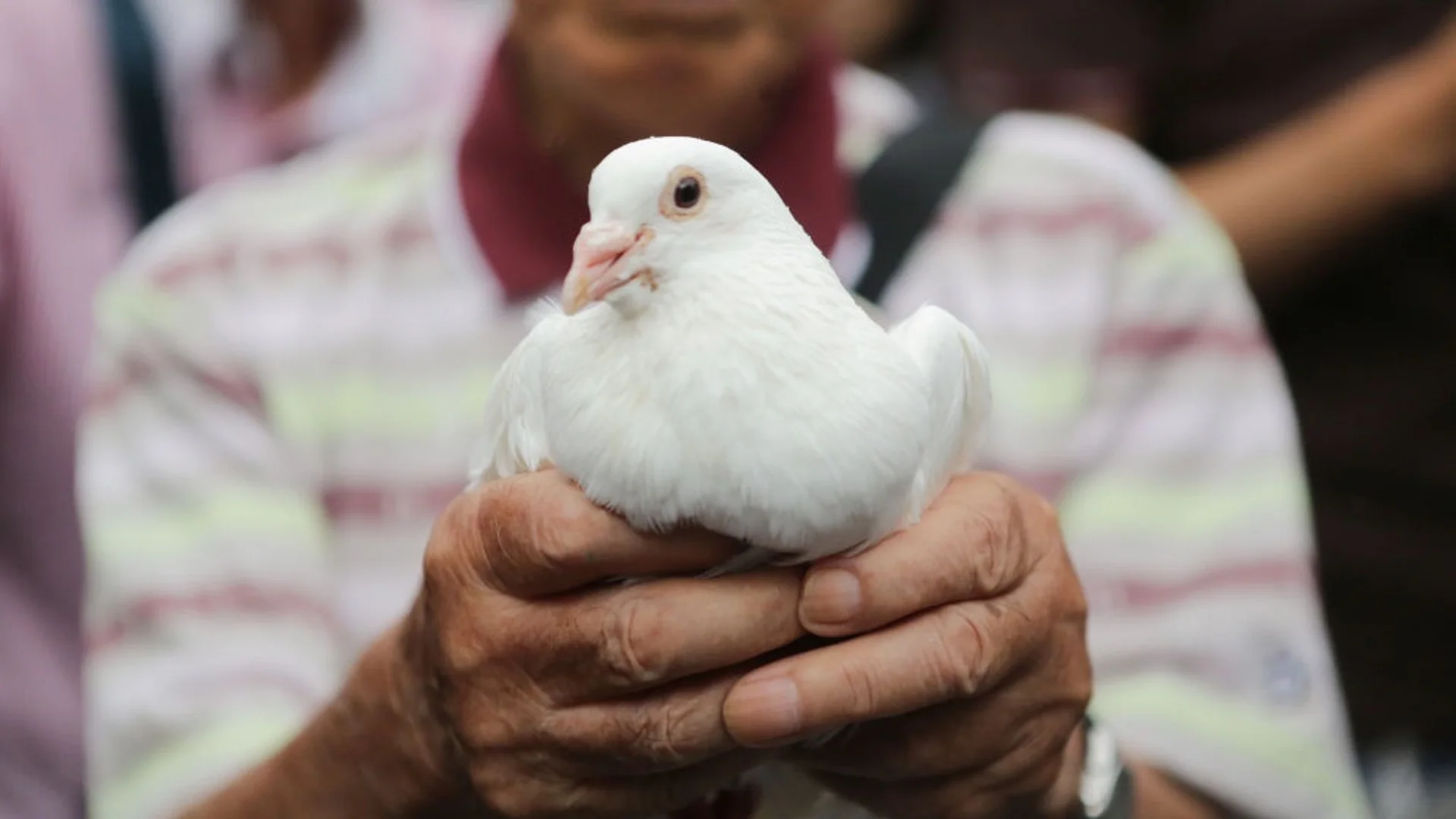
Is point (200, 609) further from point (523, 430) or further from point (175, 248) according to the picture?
point (523, 430)

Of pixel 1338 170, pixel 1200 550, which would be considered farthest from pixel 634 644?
pixel 1338 170

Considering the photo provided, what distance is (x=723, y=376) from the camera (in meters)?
0.50

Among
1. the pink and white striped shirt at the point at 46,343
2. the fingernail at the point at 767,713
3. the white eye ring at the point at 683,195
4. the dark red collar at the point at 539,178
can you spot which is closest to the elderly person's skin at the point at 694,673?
the fingernail at the point at 767,713

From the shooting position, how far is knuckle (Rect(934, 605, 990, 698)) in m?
0.55

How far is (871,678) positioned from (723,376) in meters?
0.13

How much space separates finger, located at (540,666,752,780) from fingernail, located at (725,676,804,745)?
17 millimetres

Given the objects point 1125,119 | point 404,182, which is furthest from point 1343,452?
point 404,182

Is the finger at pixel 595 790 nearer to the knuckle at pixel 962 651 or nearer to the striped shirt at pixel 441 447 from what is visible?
the knuckle at pixel 962 651

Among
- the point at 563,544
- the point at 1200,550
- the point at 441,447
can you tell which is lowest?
the point at 1200,550

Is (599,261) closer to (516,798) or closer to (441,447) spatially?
(516,798)

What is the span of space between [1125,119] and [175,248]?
0.74 metres

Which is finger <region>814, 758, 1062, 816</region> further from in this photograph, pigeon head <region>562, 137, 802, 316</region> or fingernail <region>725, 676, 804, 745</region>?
pigeon head <region>562, 137, 802, 316</region>

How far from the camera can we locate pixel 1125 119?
121 centimetres

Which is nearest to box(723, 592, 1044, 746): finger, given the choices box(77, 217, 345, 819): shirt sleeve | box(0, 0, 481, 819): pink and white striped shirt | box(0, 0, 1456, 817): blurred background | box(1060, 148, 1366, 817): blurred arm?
box(1060, 148, 1366, 817): blurred arm
